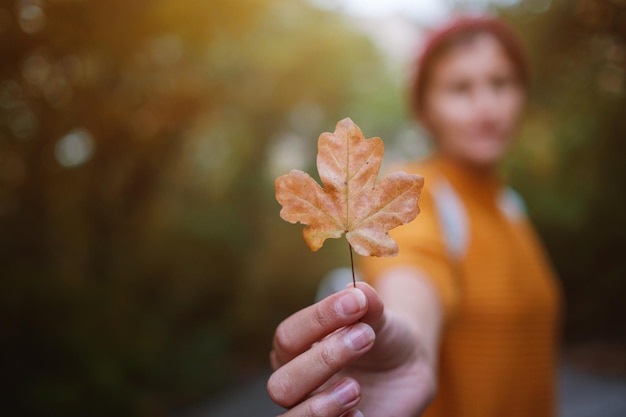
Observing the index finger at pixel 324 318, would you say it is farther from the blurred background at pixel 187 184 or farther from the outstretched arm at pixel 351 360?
the blurred background at pixel 187 184

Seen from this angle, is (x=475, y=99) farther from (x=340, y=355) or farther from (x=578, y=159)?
(x=578, y=159)

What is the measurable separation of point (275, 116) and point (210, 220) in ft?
9.58

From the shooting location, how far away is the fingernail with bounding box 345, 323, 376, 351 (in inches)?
38.8

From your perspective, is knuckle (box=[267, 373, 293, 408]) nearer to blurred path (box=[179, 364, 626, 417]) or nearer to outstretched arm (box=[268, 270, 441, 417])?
outstretched arm (box=[268, 270, 441, 417])

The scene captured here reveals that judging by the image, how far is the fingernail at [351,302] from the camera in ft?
3.19

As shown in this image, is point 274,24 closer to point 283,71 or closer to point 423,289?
point 283,71

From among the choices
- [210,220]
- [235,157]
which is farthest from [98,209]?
[235,157]

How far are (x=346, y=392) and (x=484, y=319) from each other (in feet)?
3.53

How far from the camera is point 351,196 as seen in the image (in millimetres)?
974

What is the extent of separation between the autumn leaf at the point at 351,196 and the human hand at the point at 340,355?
0.12 meters

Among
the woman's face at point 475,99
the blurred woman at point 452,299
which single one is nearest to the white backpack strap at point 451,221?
the blurred woman at point 452,299

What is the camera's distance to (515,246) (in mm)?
2164

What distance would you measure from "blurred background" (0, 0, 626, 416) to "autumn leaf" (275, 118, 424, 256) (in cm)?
169

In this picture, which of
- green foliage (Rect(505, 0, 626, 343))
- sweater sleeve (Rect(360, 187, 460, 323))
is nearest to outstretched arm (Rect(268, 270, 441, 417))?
sweater sleeve (Rect(360, 187, 460, 323))
